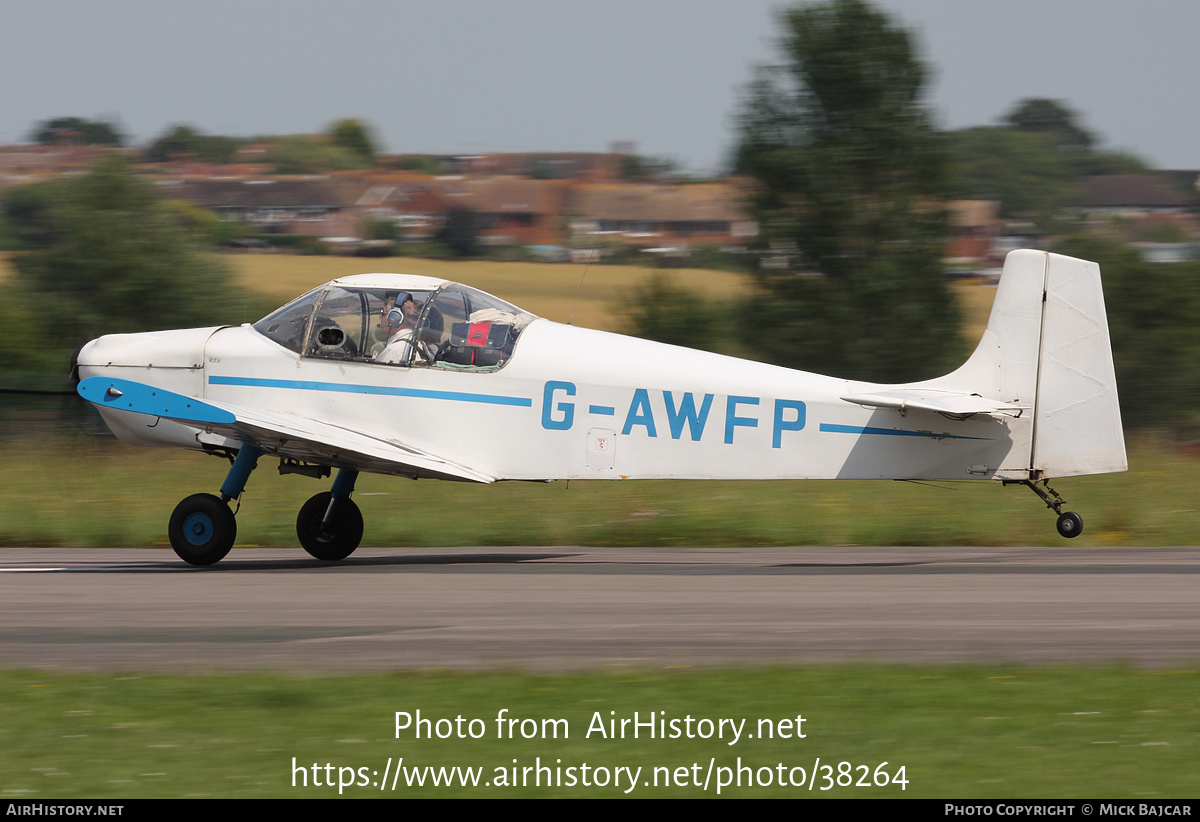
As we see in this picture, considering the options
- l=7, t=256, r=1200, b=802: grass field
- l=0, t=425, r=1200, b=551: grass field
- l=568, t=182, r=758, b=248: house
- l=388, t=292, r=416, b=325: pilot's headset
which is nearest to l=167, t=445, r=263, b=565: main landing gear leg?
l=388, t=292, r=416, b=325: pilot's headset

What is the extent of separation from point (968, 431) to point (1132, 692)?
4.63 meters

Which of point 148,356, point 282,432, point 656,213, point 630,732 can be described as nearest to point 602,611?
point 630,732

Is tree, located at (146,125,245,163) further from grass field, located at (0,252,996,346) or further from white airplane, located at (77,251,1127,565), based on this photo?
white airplane, located at (77,251,1127,565)

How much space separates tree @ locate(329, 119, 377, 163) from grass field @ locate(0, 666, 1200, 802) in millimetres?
91463

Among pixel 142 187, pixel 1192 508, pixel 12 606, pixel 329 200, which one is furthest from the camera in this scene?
pixel 329 200

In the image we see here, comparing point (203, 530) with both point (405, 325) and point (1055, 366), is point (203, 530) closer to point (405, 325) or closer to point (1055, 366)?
point (405, 325)

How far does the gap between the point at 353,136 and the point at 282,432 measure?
95.1 m

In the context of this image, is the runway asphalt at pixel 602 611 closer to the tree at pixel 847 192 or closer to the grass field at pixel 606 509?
the grass field at pixel 606 509

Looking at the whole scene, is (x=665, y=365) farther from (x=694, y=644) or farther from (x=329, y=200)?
(x=329, y=200)

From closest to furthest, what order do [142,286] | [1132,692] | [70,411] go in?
[1132,692] < [70,411] < [142,286]

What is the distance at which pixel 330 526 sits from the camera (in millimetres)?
12102

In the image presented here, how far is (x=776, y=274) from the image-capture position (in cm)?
3403

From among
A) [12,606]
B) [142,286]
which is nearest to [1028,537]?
[12,606]

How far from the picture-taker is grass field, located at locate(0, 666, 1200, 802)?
4832 millimetres
